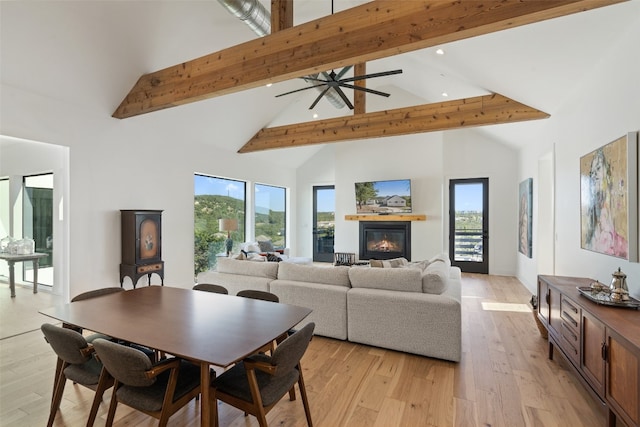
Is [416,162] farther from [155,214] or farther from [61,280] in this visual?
[61,280]

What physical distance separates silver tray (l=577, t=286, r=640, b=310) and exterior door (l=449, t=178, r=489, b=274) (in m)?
4.85

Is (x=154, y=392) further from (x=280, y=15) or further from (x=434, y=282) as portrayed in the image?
(x=280, y=15)

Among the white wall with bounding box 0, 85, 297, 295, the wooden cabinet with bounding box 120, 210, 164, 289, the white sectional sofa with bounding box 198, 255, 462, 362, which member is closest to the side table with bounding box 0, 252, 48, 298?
the white wall with bounding box 0, 85, 297, 295

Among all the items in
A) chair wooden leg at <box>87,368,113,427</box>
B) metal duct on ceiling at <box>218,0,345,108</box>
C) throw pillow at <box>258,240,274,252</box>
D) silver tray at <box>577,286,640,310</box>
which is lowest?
chair wooden leg at <box>87,368,113,427</box>

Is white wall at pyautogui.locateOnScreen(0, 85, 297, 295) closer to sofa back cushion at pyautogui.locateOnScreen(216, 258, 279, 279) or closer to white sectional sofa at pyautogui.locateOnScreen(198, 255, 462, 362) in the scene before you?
sofa back cushion at pyautogui.locateOnScreen(216, 258, 279, 279)

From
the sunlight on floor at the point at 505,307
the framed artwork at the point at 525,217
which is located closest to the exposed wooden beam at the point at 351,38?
the sunlight on floor at the point at 505,307

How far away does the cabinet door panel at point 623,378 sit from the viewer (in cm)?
155

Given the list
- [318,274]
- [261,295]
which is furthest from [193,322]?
[318,274]

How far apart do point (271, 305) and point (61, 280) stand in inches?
139

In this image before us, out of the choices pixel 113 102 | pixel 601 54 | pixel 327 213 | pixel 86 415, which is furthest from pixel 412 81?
pixel 86 415

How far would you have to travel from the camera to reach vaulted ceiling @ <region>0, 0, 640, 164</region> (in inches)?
110

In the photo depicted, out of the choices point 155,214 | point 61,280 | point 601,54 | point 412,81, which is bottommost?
point 61,280

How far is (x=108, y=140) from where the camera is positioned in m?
4.37

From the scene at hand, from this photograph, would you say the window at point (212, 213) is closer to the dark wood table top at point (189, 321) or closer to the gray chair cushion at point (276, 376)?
the dark wood table top at point (189, 321)
